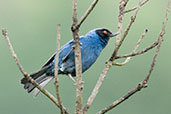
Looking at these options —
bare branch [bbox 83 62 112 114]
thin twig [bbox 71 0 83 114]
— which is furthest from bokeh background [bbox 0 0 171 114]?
thin twig [bbox 71 0 83 114]

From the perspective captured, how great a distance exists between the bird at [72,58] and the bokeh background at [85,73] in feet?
32.2

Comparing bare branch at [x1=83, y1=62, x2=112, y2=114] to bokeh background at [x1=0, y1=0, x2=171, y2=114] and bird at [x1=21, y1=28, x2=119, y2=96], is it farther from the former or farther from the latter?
bokeh background at [x1=0, y1=0, x2=171, y2=114]

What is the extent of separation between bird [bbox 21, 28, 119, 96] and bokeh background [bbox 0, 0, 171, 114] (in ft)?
32.2

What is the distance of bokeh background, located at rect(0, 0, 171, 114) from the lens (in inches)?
722

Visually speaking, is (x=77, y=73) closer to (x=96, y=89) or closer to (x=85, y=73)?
(x=96, y=89)

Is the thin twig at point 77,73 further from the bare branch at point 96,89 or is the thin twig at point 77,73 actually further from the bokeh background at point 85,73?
the bokeh background at point 85,73

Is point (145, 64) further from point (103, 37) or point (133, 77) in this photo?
point (103, 37)

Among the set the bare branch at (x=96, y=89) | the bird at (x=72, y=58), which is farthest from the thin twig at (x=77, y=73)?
the bird at (x=72, y=58)

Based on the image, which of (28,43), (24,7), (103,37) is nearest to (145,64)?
(28,43)

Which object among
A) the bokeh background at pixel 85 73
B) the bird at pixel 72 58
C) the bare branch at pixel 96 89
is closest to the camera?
the bare branch at pixel 96 89

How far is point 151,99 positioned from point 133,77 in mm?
1623

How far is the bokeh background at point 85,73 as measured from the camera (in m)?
18.3

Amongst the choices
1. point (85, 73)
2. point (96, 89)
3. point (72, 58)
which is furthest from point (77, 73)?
point (85, 73)

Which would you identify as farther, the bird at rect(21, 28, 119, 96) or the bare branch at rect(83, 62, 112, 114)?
the bird at rect(21, 28, 119, 96)
